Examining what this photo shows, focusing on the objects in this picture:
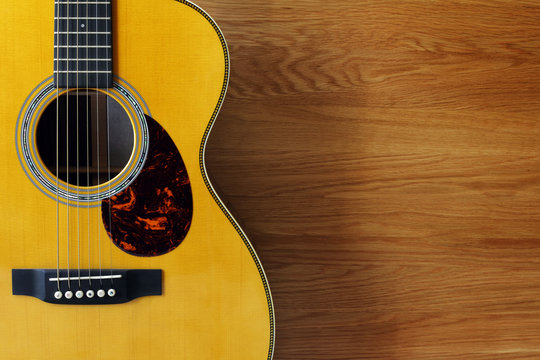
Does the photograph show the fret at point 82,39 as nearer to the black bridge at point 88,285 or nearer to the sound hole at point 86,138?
the sound hole at point 86,138

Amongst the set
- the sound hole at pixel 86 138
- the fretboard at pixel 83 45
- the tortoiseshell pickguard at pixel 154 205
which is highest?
the fretboard at pixel 83 45

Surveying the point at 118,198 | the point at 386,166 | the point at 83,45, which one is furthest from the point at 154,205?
the point at 386,166

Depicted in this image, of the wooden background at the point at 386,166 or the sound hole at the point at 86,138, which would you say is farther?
the wooden background at the point at 386,166

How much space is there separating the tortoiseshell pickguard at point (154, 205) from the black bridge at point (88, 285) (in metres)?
0.04

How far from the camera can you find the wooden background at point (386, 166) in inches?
37.2

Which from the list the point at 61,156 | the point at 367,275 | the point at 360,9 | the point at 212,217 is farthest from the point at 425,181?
the point at 61,156

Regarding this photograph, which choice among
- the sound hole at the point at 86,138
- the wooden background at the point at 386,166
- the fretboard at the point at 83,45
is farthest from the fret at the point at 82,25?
the wooden background at the point at 386,166

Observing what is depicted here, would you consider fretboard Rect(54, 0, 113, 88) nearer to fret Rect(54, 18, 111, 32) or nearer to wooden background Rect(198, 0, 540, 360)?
fret Rect(54, 18, 111, 32)

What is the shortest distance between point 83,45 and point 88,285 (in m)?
0.40

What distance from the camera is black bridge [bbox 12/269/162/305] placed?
721 mm

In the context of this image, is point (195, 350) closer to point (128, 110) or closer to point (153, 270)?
point (153, 270)

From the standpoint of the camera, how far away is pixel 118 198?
73cm

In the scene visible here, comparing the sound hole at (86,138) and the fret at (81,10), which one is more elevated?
the fret at (81,10)

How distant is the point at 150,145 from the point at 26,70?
0.23 m
